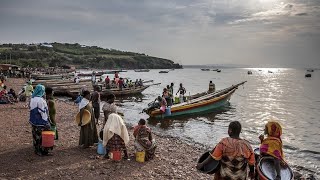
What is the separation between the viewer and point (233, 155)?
4.90 m

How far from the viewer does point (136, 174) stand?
27.7 ft

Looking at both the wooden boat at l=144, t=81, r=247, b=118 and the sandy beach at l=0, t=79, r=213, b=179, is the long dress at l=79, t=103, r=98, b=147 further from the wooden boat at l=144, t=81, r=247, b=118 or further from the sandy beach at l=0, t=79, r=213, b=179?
the wooden boat at l=144, t=81, r=247, b=118

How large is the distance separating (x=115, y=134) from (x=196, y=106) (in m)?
16.1

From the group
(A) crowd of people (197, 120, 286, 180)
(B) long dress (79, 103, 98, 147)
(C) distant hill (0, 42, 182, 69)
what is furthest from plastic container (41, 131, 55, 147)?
(C) distant hill (0, 42, 182, 69)

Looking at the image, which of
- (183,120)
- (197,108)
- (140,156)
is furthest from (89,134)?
(197,108)

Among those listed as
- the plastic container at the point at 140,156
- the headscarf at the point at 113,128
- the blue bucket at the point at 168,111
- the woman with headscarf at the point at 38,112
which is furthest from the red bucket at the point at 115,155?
the blue bucket at the point at 168,111

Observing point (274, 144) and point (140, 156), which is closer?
point (274, 144)

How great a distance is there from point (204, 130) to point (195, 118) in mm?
3959

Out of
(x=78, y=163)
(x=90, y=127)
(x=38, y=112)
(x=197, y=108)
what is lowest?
(x=197, y=108)

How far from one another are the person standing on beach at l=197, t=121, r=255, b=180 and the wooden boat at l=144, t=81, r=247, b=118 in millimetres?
16278

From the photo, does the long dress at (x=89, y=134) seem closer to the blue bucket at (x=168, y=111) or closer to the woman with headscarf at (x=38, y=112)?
the woman with headscarf at (x=38, y=112)

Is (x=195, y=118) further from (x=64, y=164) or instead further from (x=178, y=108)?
(x=64, y=164)

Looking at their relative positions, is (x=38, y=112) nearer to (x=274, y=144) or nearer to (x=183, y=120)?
(x=274, y=144)

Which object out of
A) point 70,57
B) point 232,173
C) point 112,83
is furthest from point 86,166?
point 70,57
